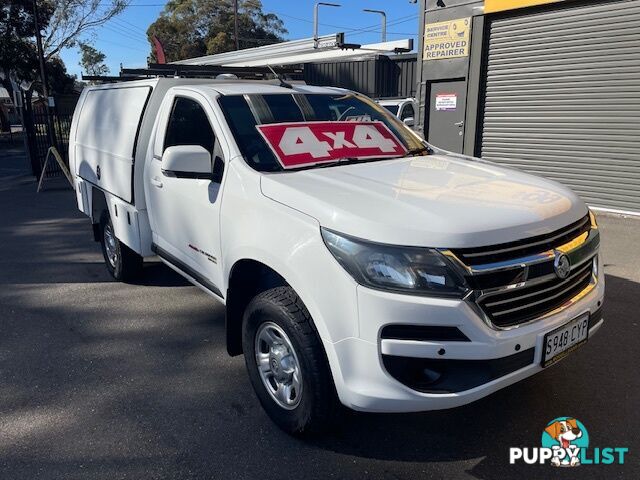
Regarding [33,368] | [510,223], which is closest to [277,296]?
[510,223]

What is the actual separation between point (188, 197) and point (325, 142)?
3.28ft

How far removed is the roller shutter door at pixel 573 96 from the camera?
785 centimetres

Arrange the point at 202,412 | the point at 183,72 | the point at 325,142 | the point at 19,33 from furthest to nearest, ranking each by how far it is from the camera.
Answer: the point at 19,33 → the point at 183,72 → the point at 325,142 → the point at 202,412

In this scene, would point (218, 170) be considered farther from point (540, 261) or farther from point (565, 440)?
point (565, 440)

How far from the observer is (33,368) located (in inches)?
146

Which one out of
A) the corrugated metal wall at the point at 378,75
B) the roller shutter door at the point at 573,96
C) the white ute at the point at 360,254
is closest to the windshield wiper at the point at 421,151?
the white ute at the point at 360,254

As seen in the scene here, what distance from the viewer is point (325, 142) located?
136 inches

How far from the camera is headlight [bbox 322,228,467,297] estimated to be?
2.22 meters

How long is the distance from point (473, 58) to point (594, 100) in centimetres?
240

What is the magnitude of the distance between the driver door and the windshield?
16 centimetres

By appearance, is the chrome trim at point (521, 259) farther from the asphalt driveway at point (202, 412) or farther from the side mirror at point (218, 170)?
the side mirror at point (218, 170)

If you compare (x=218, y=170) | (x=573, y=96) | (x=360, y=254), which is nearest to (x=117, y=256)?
(x=218, y=170)

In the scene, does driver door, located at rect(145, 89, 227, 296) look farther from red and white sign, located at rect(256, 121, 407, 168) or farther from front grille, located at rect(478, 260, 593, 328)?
front grille, located at rect(478, 260, 593, 328)

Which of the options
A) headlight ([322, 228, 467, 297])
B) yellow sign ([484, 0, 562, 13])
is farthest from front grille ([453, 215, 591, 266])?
yellow sign ([484, 0, 562, 13])
